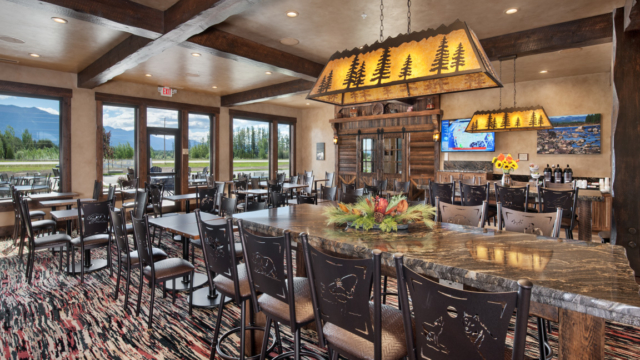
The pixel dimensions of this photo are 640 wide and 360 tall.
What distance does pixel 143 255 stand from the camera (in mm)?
2895

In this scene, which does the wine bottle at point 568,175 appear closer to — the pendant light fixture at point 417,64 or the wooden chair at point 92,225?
the pendant light fixture at point 417,64

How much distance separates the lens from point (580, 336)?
1.14m

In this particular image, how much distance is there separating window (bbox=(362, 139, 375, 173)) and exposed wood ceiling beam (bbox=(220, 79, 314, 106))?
3.13 m

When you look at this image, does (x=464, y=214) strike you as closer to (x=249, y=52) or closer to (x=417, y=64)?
(x=417, y=64)

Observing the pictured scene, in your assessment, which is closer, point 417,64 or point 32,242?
point 417,64

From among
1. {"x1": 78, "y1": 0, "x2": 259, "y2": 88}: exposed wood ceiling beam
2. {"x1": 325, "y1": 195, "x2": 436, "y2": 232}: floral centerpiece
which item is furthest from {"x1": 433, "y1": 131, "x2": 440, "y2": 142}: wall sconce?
{"x1": 325, "y1": 195, "x2": 436, "y2": 232}: floral centerpiece

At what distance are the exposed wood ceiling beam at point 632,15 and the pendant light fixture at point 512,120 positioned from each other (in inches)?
70.1

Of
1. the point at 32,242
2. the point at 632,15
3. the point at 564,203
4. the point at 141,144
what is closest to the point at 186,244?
the point at 32,242

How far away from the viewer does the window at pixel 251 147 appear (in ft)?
33.5

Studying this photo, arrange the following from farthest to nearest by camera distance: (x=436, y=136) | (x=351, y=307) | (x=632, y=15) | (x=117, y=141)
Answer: (x=436, y=136) → (x=117, y=141) → (x=632, y=15) → (x=351, y=307)

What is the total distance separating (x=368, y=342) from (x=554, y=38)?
4.65 meters

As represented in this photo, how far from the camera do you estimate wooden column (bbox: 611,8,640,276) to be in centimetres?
354

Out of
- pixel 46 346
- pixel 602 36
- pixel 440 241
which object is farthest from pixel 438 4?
pixel 46 346

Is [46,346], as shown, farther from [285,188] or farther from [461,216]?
[285,188]
